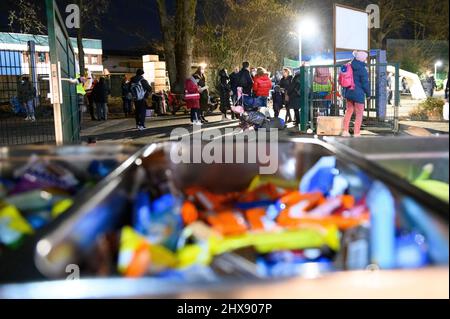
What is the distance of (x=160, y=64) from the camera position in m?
25.9

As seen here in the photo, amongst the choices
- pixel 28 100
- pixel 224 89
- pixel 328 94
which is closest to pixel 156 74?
pixel 224 89

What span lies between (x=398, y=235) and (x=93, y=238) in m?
1.30

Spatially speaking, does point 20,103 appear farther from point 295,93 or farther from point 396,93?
point 396,93

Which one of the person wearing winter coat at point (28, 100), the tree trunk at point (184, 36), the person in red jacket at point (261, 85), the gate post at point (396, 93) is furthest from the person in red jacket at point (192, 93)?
the tree trunk at point (184, 36)

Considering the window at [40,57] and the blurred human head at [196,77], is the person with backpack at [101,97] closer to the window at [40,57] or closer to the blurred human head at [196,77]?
the blurred human head at [196,77]

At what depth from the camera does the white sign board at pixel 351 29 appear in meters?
13.4

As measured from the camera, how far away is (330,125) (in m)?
12.8

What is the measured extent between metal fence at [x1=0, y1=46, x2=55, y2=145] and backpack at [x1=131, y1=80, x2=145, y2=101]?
7.32 ft

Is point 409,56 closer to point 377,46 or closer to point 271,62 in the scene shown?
point 377,46

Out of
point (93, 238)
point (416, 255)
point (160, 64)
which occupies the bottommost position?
point (416, 255)

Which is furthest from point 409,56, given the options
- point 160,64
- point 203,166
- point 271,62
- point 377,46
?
point 203,166

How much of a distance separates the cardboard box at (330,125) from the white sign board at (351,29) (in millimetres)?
1890

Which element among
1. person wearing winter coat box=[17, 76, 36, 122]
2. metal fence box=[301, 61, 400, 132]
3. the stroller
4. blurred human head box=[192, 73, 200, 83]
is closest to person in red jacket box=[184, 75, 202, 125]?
blurred human head box=[192, 73, 200, 83]

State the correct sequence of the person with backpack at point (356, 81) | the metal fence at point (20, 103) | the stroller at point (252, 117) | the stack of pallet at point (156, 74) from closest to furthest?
the metal fence at point (20, 103), the person with backpack at point (356, 81), the stroller at point (252, 117), the stack of pallet at point (156, 74)
